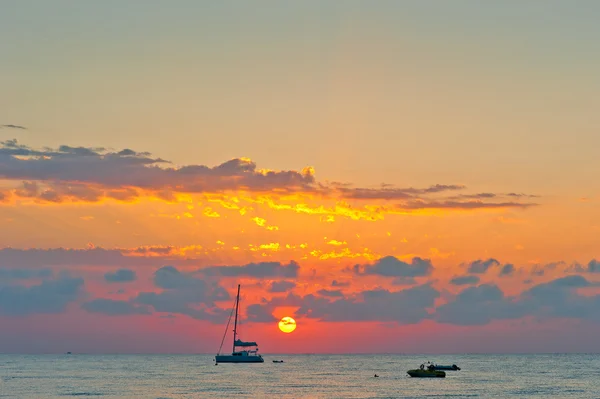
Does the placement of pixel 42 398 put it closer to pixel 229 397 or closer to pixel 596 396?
pixel 229 397

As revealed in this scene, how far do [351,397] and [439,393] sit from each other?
20290 mm

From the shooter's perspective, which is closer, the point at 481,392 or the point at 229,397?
the point at 229,397

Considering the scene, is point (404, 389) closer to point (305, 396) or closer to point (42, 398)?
point (305, 396)

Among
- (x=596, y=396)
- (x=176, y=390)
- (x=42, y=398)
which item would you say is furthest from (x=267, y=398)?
(x=596, y=396)

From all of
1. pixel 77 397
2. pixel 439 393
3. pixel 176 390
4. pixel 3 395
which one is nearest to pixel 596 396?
pixel 439 393

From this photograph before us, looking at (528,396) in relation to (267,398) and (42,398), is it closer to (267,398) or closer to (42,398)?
(267,398)

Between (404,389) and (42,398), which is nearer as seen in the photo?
(42,398)

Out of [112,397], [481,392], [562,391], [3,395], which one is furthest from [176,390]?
[562,391]

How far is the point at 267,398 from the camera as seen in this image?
176625mm

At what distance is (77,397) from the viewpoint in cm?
17912

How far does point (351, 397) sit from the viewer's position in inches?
7101

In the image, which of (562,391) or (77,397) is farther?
(562,391)

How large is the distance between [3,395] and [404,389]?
95107 mm

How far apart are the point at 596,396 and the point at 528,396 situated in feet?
49.9
